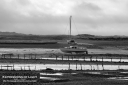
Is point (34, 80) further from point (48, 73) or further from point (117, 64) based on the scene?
point (117, 64)

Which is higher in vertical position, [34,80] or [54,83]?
[34,80]

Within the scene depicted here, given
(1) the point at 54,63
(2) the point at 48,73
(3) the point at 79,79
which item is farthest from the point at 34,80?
(1) the point at 54,63

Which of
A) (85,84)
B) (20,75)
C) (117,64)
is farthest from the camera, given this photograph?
(117,64)

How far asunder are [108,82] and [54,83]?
214 inches

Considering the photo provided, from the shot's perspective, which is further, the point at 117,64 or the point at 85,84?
the point at 117,64

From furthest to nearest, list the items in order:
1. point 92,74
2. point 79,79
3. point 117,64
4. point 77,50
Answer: point 77,50, point 117,64, point 92,74, point 79,79

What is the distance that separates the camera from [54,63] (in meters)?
38.8

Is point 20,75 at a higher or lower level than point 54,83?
higher

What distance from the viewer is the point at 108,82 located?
23875 millimetres

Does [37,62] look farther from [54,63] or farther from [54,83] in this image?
[54,83]

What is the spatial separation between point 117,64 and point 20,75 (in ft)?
85.5

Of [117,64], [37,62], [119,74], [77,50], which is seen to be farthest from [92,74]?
[77,50]

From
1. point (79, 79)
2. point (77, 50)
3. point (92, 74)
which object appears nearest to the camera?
point (79, 79)

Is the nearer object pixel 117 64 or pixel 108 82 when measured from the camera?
pixel 108 82
